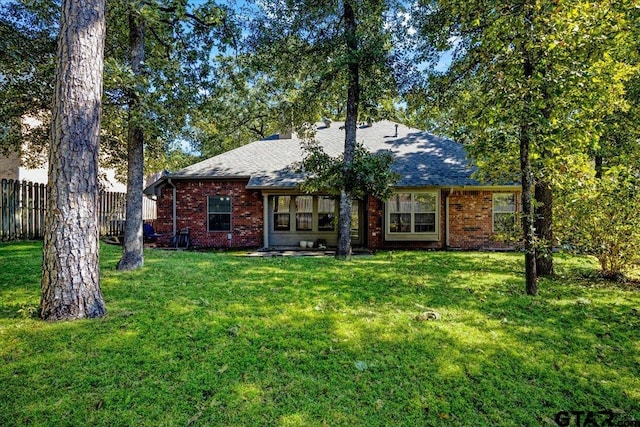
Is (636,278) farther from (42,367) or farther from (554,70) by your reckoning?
(42,367)

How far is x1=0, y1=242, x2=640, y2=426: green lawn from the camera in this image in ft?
8.31

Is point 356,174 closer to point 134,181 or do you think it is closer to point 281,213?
point 281,213

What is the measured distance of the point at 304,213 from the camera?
12945 mm

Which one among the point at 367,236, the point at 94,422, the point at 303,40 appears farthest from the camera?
the point at 367,236

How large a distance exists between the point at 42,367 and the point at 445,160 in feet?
42.6

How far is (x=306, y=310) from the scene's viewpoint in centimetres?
456

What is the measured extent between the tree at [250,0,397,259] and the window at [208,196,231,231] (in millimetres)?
5002

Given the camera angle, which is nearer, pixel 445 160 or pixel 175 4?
pixel 175 4

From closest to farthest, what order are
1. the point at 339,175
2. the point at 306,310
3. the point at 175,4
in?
1. the point at 306,310
2. the point at 175,4
3. the point at 339,175

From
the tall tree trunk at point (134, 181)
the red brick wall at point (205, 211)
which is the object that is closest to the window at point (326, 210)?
the red brick wall at point (205, 211)

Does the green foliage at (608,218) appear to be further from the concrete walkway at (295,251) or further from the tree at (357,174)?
the concrete walkway at (295,251)

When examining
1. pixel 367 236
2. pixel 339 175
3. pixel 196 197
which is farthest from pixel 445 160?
pixel 196 197

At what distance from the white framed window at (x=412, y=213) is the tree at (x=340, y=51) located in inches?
127

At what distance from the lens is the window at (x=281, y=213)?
13.0 m
